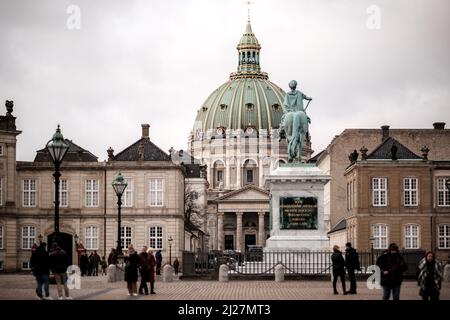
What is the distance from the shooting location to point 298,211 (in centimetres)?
4488

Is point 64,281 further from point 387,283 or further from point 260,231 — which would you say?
point 260,231

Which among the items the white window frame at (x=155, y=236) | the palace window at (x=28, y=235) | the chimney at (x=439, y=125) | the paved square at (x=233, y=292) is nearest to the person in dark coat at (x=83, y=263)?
the paved square at (x=233, y=292)

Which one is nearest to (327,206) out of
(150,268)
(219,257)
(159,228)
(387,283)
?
(159,228)

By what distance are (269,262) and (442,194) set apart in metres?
37.8

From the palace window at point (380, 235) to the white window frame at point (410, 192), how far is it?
2.27m

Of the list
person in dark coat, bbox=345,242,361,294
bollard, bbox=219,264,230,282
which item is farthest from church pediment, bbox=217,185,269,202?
person in dark coat, bbox=345,242,361,294

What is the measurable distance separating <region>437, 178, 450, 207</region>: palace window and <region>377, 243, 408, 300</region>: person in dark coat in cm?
5407

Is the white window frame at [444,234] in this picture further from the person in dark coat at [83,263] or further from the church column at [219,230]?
the church column at [219,230]

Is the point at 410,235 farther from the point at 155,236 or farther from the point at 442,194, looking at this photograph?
the point at 155,236

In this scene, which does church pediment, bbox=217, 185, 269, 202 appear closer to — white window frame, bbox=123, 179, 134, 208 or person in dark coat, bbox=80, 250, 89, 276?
white window frame, bbox=123, 179, 134, 208

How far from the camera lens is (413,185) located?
79.8 m

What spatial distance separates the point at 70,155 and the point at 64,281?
209 feet

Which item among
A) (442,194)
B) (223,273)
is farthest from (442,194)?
(223,273)

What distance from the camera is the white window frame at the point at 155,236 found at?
280 feet
